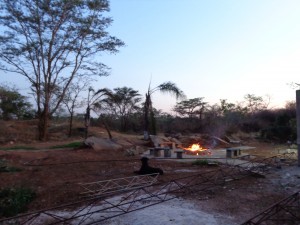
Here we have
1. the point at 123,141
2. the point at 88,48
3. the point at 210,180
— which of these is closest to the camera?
the point at 210,180

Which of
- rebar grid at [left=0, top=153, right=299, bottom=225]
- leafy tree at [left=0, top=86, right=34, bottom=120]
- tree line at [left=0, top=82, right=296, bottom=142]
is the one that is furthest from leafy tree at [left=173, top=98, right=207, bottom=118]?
rebar grid at [left=0, top=153, right=299, bottom=225]

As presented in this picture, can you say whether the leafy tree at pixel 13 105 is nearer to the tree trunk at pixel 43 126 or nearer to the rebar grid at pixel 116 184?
the tree trunk at pixel 43 126

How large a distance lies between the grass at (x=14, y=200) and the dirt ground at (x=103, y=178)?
0.72ft

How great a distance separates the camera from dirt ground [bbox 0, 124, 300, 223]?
715cm

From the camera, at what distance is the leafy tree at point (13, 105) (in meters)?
27.4

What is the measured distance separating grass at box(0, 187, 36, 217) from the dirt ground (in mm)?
A: 219

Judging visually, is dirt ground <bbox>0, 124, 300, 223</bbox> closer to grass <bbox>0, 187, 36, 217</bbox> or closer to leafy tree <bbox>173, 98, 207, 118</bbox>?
grass <bbox>0, 187, 36, 217</bbox>

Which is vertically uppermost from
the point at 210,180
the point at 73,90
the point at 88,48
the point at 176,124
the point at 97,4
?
the point at 97,4

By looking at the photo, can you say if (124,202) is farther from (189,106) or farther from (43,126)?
(189,106)

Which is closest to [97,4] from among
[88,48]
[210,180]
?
[88,48]

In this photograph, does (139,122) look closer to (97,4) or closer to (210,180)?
(97,4)

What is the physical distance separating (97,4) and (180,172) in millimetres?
15884

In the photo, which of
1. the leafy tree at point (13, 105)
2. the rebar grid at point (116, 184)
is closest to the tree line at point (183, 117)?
the leafy tree at point (13, 105)

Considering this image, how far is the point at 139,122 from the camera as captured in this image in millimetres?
29688
